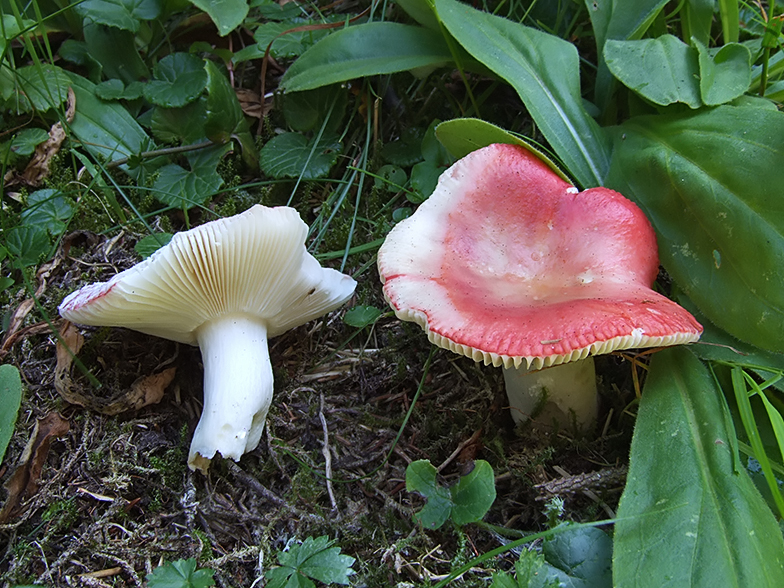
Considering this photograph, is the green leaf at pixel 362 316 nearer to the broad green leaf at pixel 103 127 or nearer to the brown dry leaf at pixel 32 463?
the brown dry leaf at pixel 32 463

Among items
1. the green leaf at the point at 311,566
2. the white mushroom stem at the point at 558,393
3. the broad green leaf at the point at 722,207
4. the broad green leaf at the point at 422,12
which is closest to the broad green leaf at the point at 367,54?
the broad green leaf at the point at 422,12

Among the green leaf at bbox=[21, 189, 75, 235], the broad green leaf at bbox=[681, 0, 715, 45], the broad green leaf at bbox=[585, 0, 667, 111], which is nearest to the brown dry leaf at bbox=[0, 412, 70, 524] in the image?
the green leaf at bbox=[21, 189, 75, 235]

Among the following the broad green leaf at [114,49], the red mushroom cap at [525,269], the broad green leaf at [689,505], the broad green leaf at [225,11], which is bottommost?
the broad green leaf at [689,505]

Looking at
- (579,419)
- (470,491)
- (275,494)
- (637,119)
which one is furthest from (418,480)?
(637,119)

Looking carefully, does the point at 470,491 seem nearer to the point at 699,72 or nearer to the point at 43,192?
the point at 699,72

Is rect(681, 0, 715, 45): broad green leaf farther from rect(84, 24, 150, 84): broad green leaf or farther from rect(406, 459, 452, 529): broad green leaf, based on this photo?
rect(84, 24, 150, 84): broad green leaf

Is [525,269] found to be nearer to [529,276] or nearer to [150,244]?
[529,276]
